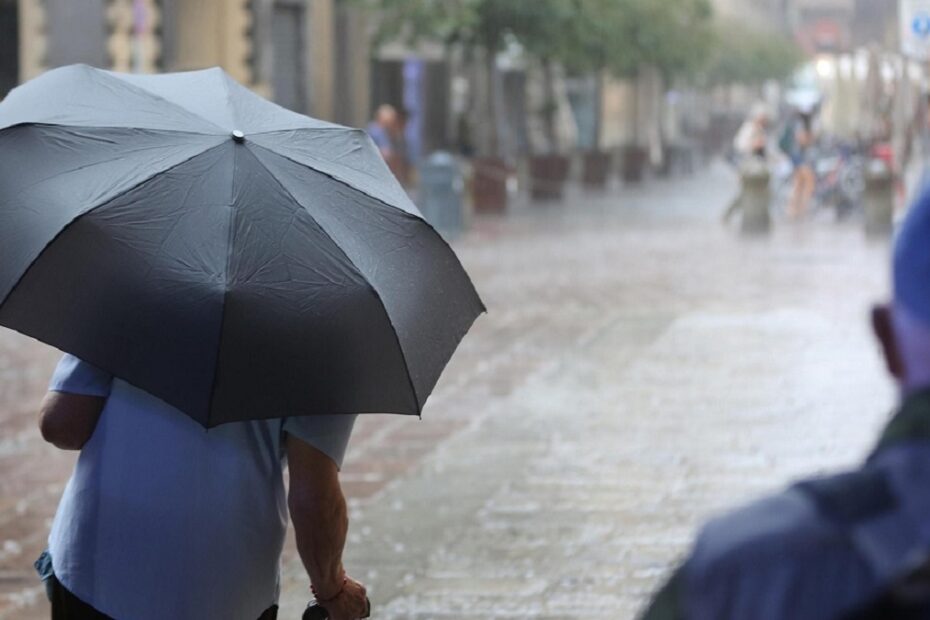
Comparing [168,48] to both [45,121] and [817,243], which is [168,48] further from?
[45,121]

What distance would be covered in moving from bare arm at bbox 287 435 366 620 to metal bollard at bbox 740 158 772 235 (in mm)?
21730

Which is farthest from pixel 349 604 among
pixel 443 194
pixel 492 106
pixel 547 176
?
pixel 547 176

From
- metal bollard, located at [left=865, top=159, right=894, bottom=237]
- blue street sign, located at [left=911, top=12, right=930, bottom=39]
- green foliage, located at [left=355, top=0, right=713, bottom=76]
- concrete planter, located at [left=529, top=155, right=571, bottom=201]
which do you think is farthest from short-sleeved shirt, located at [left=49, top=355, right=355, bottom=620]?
concrete planter, located at [left=529, top=155, right=571, bottom=201]

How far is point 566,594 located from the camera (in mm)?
6195

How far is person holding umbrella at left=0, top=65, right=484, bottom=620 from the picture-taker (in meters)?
3.03

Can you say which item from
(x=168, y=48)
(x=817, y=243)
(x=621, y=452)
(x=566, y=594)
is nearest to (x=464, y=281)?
(x=566, y=594)

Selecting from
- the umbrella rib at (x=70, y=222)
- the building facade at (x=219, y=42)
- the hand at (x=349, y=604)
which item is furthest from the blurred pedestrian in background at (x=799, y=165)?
the umbrella rib at (x=70, y=222)

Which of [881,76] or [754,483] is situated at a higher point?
[754,483]

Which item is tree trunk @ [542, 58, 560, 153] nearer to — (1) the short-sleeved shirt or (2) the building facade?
(2) the building facade

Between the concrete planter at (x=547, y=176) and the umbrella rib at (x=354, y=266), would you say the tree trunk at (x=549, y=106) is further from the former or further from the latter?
the umbrella rib at (x=354, y=266)

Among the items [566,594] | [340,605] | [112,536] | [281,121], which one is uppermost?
[281,121]

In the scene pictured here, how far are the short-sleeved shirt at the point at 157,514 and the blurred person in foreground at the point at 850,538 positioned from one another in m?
1.69

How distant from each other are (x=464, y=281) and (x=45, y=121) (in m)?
Result: 0.80

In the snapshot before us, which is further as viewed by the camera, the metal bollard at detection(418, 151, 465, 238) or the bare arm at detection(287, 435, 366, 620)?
the metal bollard at detection(418, 151, 465, 238)
